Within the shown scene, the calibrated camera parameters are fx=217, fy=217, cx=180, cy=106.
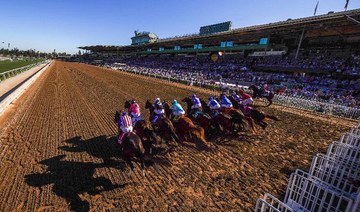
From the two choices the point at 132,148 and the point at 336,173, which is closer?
the point at 336,173

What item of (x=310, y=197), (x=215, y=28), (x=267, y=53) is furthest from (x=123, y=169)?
(x=215, y=28)

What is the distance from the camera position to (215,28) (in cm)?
5478

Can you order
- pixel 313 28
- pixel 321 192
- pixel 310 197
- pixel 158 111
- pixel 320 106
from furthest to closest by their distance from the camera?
pixel 313 28
pixel 320 106
pixel 158 111
pixel 321 192
pixel 310 197

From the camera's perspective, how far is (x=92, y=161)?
5602mm

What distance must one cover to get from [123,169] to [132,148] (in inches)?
35.2

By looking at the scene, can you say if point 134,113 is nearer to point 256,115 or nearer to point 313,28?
point 256,115

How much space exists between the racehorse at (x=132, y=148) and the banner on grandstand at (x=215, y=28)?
2007 inches

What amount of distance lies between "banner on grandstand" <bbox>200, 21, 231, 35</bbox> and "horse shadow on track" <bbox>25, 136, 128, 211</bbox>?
5077 centimetres

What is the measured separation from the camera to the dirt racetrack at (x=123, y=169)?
4.20 m

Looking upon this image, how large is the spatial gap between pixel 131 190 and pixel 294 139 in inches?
258

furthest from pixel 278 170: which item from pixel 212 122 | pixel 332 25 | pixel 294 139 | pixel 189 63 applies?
pixel 189 63

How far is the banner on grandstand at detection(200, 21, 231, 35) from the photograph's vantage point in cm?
5125

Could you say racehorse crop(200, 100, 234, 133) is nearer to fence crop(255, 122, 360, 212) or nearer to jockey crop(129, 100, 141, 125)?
jockey crop(129, 100, 141, 125)

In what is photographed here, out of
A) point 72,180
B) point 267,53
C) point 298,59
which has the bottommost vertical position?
point 72,180
